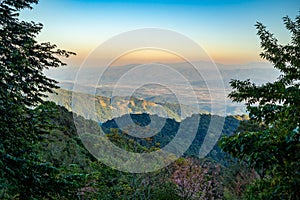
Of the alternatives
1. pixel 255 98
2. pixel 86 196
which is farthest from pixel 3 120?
pixel 86 196

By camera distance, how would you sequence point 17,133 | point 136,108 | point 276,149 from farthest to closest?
point 136,108, point 17,133, point 276,149

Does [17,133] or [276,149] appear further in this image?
[17,133]

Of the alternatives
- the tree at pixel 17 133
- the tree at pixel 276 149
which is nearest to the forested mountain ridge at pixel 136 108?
the tree at pixel 17 133

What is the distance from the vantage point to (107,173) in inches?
577

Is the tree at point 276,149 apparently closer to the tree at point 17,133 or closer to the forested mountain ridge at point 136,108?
the tree at point 17,133

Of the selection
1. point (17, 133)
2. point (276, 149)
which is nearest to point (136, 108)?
point (17, 133)

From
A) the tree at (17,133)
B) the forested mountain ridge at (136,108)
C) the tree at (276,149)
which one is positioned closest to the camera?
the tree at (276,149)

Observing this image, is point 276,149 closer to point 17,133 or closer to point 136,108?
point 17,133

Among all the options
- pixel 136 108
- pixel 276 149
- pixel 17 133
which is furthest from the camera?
pixel 136 108

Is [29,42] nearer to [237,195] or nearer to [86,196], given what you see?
[86,196]

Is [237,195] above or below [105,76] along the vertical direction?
below

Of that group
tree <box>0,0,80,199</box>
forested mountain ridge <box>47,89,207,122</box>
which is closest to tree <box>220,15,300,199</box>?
tree <box>0,0,80,199</box>

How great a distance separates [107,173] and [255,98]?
30.1 ft

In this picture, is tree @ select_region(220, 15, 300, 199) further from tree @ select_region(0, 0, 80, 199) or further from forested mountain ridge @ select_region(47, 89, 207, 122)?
forested mountain ridge @ select_region(47, 89, 207, 122)
